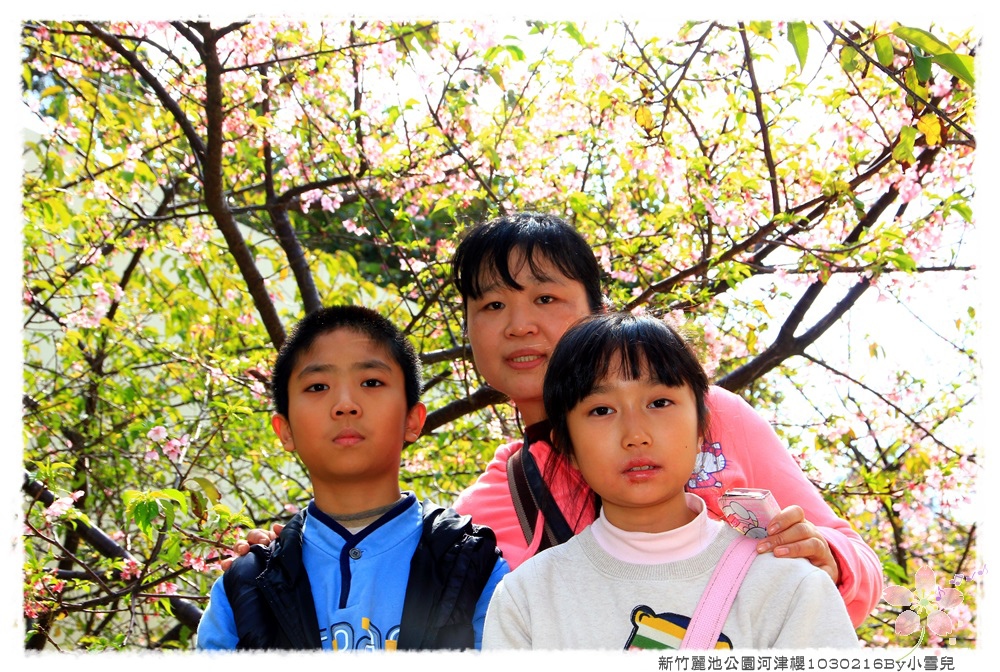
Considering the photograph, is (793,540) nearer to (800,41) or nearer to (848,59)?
(800,41)

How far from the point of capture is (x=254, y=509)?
12.9 ft

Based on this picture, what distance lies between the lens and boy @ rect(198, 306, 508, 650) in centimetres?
140

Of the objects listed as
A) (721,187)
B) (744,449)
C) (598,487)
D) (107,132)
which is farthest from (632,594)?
(107,132)

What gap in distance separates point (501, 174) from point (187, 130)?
3.35ft

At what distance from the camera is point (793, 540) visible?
1229 millimetres

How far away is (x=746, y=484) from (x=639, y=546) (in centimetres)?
28

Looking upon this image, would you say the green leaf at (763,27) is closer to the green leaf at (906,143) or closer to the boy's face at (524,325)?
the green leaf at (906,143)

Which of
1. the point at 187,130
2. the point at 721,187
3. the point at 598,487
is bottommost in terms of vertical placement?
the point at 598,487

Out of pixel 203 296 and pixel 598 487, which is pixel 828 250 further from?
pixel 203 296

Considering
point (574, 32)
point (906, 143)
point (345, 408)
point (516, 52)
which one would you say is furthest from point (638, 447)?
point (516, 52)

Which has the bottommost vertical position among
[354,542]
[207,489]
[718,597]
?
[718,597]

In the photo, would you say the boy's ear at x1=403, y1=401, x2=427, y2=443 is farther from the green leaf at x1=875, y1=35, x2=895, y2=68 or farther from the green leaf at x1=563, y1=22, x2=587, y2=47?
the green leaf at x1=563, y1=22, x2=587, y2=47

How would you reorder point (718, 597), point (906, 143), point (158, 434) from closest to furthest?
point (718, 597) < point (906, 143) < point (158, 434)

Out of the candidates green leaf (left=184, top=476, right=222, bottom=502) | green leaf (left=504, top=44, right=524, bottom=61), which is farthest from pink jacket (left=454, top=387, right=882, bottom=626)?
green leaf (left=504, top=44, right=524, bottom=61)
